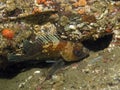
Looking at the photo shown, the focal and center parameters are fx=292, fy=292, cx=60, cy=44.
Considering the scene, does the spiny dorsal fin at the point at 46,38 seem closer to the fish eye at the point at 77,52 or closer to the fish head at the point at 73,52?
the fish head at the point at 73,52

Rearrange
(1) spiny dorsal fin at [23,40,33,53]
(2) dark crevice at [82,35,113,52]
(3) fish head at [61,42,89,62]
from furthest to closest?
(2) dark crevice at [82,35,113,52]
(3) fish head at [61,42,89,62]
(1) spiny dorsal fin at [23,40,33,53]

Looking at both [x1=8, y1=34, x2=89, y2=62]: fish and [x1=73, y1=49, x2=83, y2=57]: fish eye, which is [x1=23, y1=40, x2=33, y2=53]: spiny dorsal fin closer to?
[x1=8, y1=34, x2=89, y2=62]: fish

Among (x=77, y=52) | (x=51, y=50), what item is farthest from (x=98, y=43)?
(x=51, y=50)

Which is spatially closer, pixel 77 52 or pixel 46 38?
pixel 46 38

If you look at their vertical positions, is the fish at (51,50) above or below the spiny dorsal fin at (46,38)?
below

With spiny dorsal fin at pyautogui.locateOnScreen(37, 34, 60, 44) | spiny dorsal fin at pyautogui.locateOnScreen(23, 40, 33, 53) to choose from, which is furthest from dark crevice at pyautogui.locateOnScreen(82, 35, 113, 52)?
spiny dorsal fin at pyautogui.locateOnScreen(23, 40, 33, 53)

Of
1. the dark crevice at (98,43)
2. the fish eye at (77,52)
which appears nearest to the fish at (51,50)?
the fish eye at (77,52)

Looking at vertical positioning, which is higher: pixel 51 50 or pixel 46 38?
pixel 46 38

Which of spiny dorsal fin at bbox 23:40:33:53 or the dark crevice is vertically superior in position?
spiny dorsal fin at bbox 23:40:33:53

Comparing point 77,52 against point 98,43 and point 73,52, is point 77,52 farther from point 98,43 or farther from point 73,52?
point 98,43

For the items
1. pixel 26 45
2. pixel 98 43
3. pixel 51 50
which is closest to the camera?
pixel 26 45
